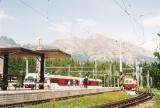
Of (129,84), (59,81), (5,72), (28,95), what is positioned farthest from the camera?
(129,84)

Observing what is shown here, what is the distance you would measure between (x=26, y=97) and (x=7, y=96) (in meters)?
3.53

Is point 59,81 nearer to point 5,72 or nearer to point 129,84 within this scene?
point 129,84

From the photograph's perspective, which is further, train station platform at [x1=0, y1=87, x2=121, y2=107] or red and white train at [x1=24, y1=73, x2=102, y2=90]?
red and white train at [x1=24, y1=73, x2=102, y2=90]

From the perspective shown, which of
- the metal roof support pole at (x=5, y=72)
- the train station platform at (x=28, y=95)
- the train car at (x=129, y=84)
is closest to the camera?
the train station platform at (x=28, y=95)

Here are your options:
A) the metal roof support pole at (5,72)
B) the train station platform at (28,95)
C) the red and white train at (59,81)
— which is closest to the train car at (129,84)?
the red and white train at (59,81)

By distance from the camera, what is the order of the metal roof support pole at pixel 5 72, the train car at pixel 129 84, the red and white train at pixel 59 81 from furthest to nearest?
the train car at pixel 129 84
the red and white train at pixel 59 81
the metal roof support pole at pixel 5 72

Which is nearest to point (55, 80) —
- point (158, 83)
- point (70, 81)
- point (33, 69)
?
point (70, 81)

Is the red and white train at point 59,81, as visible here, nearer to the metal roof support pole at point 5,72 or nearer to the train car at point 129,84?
the train car at point 129,84

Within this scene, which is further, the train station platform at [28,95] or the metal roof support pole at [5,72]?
the metal roof support pole at [5,72]

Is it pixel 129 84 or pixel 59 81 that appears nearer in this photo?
pixel 59 81

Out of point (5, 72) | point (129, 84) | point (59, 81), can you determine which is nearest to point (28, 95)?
point (5, 72)

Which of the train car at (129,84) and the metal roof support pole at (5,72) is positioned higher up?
the metal roof support pole at (5,72)

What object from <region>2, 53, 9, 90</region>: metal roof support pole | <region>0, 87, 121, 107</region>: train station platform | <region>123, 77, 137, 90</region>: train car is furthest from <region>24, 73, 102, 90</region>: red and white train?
<region>2, 53, 9, 90</region>: metal roof support pole

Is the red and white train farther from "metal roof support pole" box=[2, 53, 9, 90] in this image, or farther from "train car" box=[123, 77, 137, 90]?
"metal roof support pole" box=[2, 53, 9, 90]
